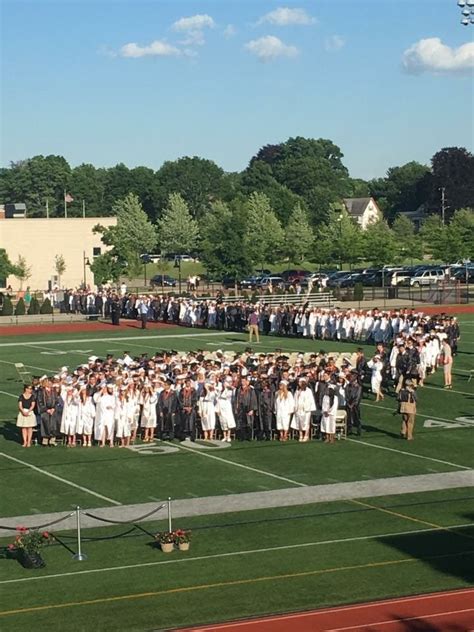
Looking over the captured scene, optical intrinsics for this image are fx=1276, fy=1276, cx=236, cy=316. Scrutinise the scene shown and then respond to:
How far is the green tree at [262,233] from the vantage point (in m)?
95.1

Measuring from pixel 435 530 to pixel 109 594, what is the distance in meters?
5.61

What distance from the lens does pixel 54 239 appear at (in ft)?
287

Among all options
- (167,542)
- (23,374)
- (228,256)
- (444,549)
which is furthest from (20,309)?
(444,549)

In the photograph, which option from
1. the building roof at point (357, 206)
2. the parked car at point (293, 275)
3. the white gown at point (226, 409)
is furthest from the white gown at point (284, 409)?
the building roof at point (357, 206)

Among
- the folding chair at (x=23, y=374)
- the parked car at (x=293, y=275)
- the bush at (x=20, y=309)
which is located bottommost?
the folding chair at (x=23, y=374)

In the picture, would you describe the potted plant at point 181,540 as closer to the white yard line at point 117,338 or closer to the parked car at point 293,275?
the white yard line at point 117,338

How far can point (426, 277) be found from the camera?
82.3 m

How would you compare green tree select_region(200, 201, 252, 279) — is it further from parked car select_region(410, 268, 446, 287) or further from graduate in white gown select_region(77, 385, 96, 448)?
graduate in white gown select_region(77, 385, 96, 448)

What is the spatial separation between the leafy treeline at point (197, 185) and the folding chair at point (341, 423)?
10398 centimetres

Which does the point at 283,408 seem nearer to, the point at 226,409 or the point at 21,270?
the point at 226,409

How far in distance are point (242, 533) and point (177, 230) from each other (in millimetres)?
92262

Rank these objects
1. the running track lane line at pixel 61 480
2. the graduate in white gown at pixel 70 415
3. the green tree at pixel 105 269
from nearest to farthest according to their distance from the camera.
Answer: the running track lane line at pixel 61 480
the graduate in white gown at pixel 70 415
the green tree at pixel 105 269

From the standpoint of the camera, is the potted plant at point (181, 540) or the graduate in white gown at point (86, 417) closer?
the potted plant at point (181, 540)

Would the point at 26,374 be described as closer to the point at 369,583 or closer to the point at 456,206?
the point at 369,583
